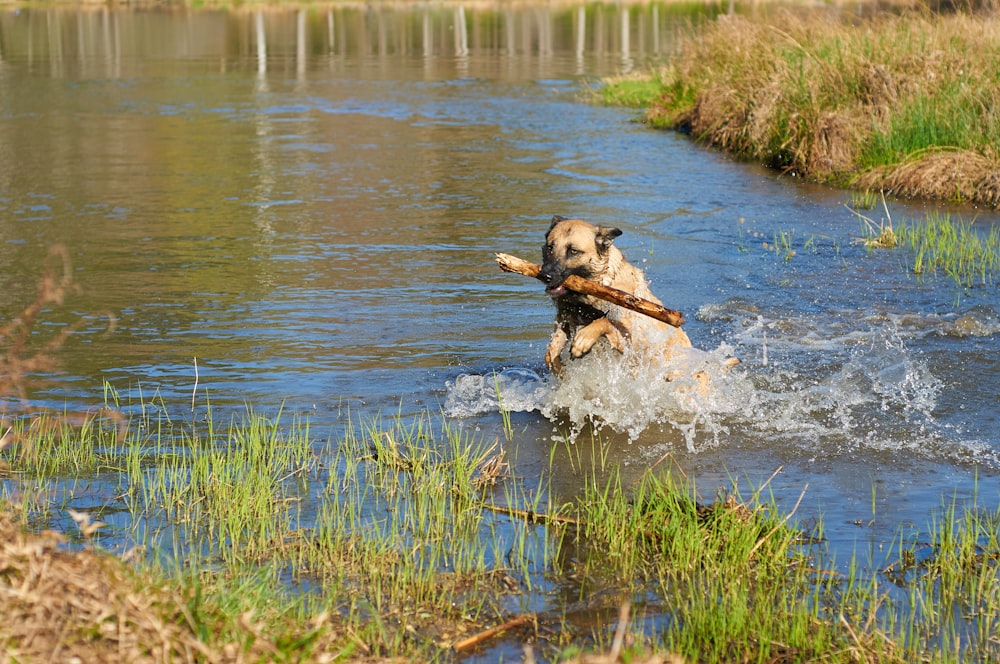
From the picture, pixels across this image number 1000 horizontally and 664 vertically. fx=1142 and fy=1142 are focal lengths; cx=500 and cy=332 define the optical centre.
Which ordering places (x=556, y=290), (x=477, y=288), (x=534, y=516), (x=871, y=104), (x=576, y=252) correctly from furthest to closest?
(x=871, y=104)
(x=477, y=288)
(x=576, y=252)
(x=556, y=290)
(x=534, y=516)

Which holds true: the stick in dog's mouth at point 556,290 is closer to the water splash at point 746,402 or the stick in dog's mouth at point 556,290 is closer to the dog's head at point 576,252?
the dog's head at point 576,252

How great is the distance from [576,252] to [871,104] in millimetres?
10534

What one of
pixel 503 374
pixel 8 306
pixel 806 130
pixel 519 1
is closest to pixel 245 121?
pixel 806 130

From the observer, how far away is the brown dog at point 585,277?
22.2 ft

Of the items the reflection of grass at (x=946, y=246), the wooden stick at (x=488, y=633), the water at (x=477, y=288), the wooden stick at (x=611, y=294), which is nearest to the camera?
the wooden stick at (x=488, y=633)

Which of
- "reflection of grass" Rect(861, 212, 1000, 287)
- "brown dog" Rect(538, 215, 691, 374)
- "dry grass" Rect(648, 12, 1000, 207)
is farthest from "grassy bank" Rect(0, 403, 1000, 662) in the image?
"dry grass" Rect(648, 12, 1000, 207)

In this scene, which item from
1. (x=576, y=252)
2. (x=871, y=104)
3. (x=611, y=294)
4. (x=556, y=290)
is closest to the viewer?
(x=611, y=294)

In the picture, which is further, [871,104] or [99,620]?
[871,104]

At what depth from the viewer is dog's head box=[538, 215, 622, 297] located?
6766 mm

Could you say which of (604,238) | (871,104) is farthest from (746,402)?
(871,104)

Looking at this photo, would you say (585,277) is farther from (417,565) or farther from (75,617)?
(75,617)

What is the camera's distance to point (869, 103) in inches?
625

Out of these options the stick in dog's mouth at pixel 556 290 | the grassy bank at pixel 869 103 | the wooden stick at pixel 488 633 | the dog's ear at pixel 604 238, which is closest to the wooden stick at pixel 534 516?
the wooden stick at pixel 488 633

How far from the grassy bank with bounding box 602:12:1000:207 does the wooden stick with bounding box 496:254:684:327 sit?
959 centimetres
